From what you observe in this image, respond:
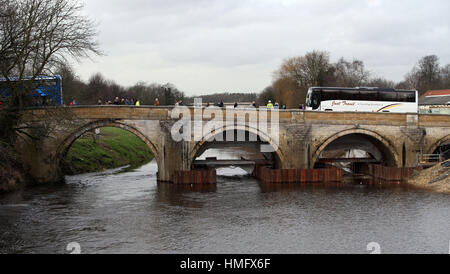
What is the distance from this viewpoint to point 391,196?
32.3 m

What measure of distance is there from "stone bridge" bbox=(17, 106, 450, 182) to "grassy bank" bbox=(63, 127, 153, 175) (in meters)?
5.51

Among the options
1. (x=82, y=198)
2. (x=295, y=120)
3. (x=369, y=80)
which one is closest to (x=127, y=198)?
(x=82, y=198)

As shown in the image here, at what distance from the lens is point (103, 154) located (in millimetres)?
50562

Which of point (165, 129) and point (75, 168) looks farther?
point (75, 168)

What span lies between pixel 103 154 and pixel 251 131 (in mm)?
19615

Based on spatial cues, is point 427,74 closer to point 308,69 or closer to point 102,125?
point 308,69

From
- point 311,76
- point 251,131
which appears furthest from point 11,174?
point 311,76

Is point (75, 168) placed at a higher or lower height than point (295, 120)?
lower

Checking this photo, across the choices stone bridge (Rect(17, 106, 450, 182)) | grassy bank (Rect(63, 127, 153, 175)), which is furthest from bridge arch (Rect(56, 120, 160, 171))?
grassy bank (Rect(63, 127, 153, 175))

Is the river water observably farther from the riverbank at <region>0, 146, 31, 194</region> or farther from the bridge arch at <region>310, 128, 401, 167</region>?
the bridge arch at <region>310, 128, 401, 167</region>

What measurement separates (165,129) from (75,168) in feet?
41.2

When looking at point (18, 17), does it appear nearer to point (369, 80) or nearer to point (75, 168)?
point (75, 168)

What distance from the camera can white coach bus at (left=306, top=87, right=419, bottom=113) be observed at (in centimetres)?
4250

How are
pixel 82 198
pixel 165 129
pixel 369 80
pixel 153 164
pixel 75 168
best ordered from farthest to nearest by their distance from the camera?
1. pixel 369 80
2. pixel 153 164
3. pixel 75 168
4. pixel 165 129
5. pixel 82 198
